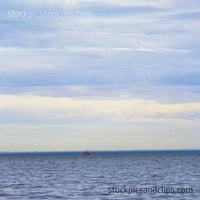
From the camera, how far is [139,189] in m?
54.2

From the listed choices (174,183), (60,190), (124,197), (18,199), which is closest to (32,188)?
(60,190)

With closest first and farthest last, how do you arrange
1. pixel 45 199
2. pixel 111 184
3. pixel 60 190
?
1. pixel 45 199
2. pixel 60 190
3. pixel 111 184

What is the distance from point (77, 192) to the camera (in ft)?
168

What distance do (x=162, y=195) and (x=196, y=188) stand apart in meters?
8.09

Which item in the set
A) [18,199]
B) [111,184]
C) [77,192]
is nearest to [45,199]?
[18,199]

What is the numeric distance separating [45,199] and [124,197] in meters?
8.50

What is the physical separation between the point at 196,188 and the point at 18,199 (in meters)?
22.5

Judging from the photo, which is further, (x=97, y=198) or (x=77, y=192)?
(x=77, y=192)

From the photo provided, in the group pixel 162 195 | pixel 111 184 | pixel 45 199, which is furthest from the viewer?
pixel 111 184

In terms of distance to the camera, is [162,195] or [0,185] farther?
[0,185]

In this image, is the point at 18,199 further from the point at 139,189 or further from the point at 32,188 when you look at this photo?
the point at 139,189

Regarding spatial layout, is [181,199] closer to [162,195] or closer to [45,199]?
[162,195]

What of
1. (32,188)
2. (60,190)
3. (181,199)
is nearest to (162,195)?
(181,199)

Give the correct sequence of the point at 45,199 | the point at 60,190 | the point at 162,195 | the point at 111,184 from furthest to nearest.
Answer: the point at 111,184
the point at 60,190
the point at 162,195
the point at 45,199
